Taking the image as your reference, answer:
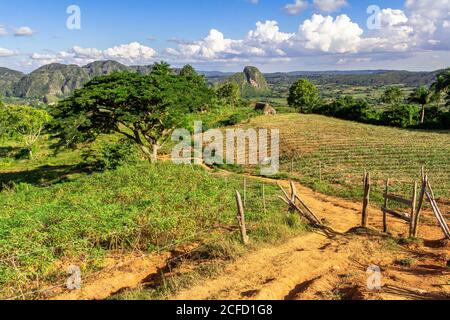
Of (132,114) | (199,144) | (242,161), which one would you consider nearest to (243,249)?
(132,114)

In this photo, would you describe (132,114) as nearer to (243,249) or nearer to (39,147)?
(243,249)

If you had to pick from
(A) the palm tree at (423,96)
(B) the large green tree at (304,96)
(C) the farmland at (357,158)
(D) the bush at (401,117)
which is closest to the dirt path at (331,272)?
(C) the farmland at (357,158)

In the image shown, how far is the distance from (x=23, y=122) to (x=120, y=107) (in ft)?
62.0

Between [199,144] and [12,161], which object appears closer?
[12,161]

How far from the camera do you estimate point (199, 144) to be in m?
34.9

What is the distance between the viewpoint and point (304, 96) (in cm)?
5750

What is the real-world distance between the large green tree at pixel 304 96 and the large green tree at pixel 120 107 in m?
38.6

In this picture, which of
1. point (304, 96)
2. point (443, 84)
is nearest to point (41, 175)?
point (443, 84)

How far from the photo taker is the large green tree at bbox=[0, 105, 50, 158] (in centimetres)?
3322

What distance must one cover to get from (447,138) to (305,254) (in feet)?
102

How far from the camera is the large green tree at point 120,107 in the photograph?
18.7 meters

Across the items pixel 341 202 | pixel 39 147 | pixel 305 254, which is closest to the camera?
pixel 305 254

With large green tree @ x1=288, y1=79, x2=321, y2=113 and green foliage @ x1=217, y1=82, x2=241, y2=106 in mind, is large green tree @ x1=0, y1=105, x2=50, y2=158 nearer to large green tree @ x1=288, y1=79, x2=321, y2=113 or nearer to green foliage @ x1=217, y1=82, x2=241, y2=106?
green foliage @ x1=217, y1=82, x2=241, y2=106

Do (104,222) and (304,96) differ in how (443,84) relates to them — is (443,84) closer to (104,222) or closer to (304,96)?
(304,96)
